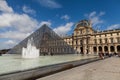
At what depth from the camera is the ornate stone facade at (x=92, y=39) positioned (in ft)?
175

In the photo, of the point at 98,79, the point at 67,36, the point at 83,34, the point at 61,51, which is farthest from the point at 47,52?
the point at 67,36

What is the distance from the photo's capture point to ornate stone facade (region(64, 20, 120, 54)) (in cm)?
5325

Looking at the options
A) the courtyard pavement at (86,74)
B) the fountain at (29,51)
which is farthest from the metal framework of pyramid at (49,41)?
the courtyard pavement at (86,74)

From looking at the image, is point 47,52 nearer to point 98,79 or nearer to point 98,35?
point 98,79

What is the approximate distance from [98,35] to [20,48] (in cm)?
4038

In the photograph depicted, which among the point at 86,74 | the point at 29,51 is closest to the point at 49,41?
the point at 29,51

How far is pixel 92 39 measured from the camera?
58.5m

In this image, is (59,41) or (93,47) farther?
(93,47)

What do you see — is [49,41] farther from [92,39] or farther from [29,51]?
[92,39]

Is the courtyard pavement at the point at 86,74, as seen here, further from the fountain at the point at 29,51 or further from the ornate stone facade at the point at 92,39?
the ornate stone facade at the point at 92,39

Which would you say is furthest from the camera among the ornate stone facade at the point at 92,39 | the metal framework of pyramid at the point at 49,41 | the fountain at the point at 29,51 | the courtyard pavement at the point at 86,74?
the ornate stone facade at the point at 92,39

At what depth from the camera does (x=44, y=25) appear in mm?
28344

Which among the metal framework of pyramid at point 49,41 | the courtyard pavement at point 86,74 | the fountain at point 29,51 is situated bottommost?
the courtyard pavement at point 86,74

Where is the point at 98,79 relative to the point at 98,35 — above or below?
below
